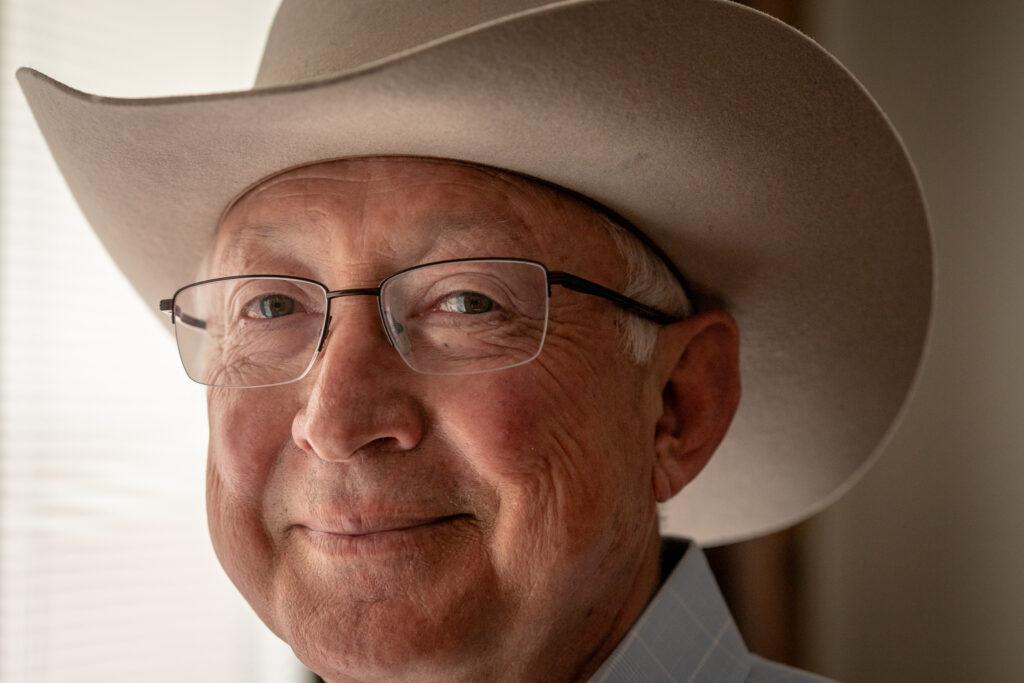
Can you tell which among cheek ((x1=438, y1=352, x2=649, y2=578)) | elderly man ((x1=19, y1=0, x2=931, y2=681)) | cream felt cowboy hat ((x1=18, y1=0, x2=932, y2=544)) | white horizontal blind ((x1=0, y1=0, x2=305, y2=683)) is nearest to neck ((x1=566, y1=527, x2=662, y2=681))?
elderly man ((x1=19, y1=0, x2=931, y2=681))

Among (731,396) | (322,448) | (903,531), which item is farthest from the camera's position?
(903,531)

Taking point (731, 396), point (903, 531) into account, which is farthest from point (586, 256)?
point (903, 531)

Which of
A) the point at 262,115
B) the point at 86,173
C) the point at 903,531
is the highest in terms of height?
the point at 86,173

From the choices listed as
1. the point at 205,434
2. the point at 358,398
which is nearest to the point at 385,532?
the point at 358,398

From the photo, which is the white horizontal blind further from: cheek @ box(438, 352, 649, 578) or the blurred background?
cheek @ box(438, 352, 649, 578)

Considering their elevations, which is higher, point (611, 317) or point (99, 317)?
point (99, 317)

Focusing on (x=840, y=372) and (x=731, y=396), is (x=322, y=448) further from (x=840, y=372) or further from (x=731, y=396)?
(x=840, y=372)

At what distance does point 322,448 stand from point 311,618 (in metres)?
0.21

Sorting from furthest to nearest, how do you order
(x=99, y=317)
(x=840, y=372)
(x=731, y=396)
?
1. (x=99, y=317)
2. (x=840, y=372)
3. (x=731, y=396)

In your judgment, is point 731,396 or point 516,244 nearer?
point 516,244

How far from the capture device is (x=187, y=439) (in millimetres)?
2041

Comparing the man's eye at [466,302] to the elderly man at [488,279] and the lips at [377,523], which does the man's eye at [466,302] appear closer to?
the elderly man at [488,279]

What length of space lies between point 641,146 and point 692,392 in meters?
0.37

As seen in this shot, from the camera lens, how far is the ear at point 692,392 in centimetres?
136
